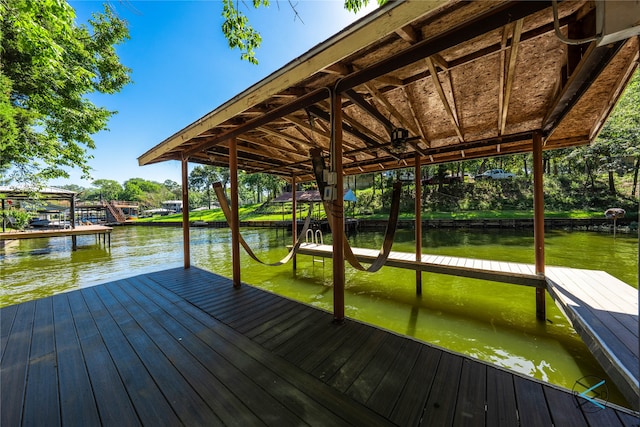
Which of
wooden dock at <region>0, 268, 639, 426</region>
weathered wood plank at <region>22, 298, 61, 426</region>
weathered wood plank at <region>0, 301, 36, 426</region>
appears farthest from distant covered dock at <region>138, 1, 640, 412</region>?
weathered wood plank at <region>0, 301, 36, 426</region>

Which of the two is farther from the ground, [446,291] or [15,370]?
[15,370]

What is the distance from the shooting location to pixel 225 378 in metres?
1.48

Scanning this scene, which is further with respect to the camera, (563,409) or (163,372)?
(163,372)

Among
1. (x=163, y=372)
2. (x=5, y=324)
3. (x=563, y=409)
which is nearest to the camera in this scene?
(x=563, y=409)

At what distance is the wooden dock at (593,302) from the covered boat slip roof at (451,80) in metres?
1.78

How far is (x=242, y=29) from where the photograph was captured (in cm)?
286

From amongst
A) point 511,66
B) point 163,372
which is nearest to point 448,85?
point 511,66

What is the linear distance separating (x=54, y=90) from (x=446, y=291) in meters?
10.6

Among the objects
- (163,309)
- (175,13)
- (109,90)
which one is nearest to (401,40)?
(163,309)

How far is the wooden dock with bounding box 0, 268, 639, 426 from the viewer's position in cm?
120

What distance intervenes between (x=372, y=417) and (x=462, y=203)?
62.8 feet

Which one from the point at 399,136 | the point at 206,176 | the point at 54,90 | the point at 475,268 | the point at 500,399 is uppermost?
the point at 206,176

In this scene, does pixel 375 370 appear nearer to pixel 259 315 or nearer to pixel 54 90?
pixel 259 315

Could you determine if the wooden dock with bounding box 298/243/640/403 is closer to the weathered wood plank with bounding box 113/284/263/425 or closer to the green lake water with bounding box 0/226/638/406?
the green lake water with bounding box 0/226/638/406
